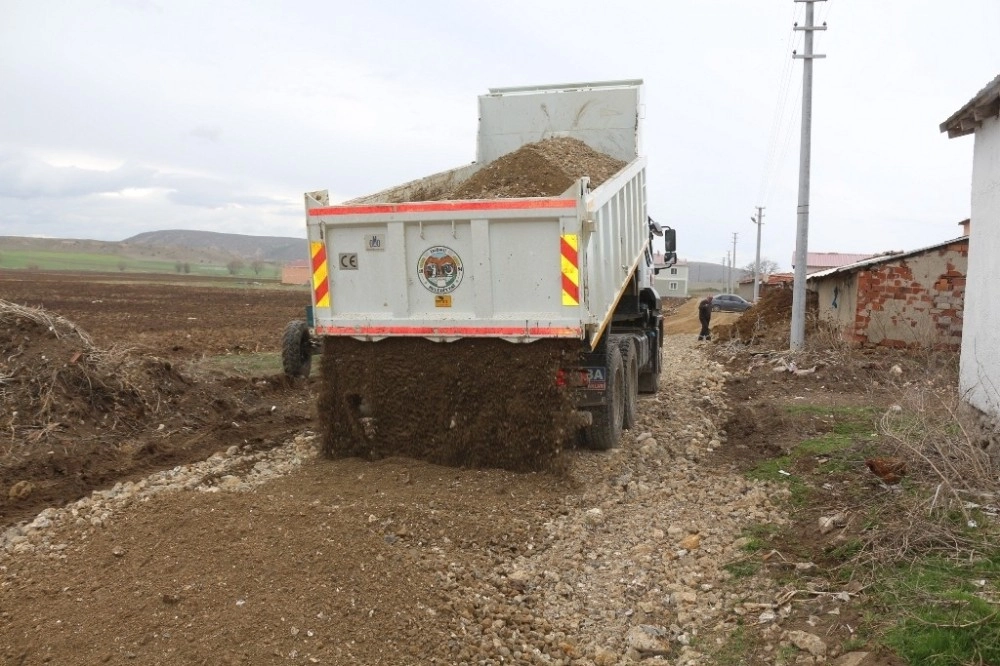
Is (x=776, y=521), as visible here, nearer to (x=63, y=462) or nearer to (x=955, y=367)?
(x=63, y=462)

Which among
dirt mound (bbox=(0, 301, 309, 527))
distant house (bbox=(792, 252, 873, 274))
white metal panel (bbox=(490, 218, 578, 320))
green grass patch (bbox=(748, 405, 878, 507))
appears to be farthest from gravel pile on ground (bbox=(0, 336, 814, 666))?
distant house (bbox=(792, 252, 873, 274))

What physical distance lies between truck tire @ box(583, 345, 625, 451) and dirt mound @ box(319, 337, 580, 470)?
A: 3.01ft

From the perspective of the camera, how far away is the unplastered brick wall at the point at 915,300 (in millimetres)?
14695

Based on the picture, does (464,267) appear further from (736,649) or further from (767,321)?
(767,321)

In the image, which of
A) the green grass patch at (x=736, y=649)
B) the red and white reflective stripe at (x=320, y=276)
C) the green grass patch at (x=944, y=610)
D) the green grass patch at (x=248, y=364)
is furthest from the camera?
the green grass patch at (x=248, y=364)

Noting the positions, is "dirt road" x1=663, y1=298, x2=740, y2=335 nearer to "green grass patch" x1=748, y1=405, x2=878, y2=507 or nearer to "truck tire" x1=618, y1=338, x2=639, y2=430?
"green grass patch" x1=748, y1=405, x2=878, y2=507

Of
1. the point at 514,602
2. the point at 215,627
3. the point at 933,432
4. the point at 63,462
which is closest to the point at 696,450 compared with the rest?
the point at 933,432

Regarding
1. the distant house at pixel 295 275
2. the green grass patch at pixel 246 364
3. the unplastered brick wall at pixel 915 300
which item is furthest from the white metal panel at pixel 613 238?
the distant house at pixel 295 275

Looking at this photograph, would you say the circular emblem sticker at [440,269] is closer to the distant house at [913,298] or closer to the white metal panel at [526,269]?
the white metal panel at [526,269]

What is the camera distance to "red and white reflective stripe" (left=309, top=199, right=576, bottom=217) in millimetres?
6254

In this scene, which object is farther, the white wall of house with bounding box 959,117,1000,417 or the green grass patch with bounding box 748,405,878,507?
the white wall of house with bounding box 959,117,1000,417

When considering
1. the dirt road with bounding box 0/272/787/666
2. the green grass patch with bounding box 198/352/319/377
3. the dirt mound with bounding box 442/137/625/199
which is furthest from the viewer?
the green grass patch with bounding box 198/352/319/377

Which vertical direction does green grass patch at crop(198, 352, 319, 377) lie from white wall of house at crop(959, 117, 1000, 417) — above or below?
below

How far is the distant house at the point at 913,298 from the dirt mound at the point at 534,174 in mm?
8917
